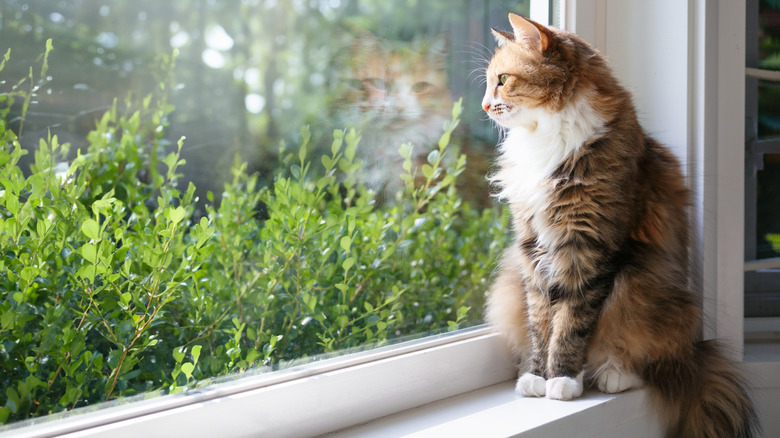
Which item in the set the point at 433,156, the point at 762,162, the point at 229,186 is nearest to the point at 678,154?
the point at 762,162

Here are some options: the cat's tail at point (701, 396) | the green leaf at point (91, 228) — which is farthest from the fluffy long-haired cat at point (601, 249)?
the green leaf at point (91, 228)

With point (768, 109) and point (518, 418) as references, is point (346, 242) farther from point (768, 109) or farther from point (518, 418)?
point (768, 109)

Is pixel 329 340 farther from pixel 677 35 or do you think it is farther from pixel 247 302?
pixel 677 35

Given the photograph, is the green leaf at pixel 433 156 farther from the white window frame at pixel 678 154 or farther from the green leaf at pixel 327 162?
the white window frame at pixel 678 154

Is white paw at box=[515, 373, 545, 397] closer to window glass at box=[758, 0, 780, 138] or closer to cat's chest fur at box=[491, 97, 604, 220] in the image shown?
cat's chest fur at box=[491, 97, 604, 220]

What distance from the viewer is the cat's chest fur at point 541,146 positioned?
1123 mm

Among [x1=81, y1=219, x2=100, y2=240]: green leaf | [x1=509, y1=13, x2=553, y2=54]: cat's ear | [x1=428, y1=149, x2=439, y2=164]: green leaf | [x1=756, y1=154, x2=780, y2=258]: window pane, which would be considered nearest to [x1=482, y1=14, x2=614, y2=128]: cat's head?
[x1=509, y1=13, x2=553, y2=54]: cat's ear

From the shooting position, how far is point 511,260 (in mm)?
1311

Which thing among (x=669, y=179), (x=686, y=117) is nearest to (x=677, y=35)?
(x=686, y=117)

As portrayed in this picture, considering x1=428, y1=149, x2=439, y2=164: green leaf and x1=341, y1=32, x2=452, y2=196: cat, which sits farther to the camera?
x1=428, y1=149, x2=439, y2=164: green leaf

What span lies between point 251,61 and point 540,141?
0.76 metres

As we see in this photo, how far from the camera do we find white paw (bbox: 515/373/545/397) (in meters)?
1.14

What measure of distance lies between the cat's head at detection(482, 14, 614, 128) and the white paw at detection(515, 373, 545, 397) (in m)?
0.49

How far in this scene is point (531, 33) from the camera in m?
1.15
